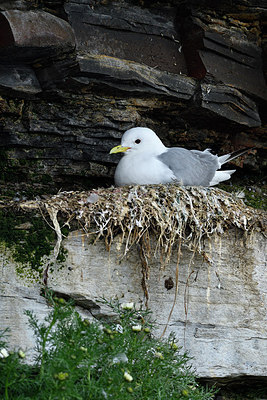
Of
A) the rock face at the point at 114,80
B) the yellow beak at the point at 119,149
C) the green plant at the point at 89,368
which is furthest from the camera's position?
the yellow beak at the point at 119,149

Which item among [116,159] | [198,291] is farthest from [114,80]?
[198,291]

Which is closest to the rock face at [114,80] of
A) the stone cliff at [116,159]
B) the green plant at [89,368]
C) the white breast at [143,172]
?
the stone cliff at [116,159]

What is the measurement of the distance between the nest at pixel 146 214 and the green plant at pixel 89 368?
951 mm

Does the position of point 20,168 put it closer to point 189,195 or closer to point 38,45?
point 38,45

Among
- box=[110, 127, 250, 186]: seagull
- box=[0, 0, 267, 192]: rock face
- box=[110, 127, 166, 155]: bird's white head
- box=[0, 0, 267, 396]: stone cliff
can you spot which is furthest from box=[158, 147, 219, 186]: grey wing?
box=[0, 0, 267, 192]: rock face

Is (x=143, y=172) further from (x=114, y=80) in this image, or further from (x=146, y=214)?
(x=114, y=80)

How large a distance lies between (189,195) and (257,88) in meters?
1.46

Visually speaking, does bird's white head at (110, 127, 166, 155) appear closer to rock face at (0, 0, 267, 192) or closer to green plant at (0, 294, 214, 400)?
rock face at (0, 0, 267, 192)

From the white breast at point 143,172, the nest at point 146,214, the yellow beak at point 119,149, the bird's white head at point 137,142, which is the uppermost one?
the bird's white head at point 137,142

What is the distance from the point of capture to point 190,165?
17.3ft

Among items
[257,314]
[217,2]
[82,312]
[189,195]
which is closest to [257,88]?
[217,2]

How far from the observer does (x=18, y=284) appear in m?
4.50

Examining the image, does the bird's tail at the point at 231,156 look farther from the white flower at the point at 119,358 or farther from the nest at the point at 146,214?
the white flower at the point at 119,358

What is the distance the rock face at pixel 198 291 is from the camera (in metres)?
4.67
